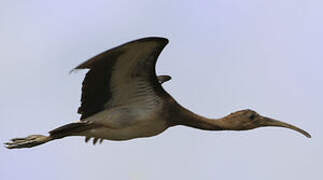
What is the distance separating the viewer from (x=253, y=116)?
24.8 meters

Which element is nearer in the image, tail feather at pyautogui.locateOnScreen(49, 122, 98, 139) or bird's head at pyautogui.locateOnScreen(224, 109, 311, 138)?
tail feather at pyautogui.locateOnScreen(49, 122, 98, 139)

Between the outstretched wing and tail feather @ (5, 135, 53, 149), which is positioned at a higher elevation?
the outstretched wing

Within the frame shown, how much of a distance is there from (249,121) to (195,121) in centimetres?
164

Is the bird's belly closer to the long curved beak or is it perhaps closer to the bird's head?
the bird's head

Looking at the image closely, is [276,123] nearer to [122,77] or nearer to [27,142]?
[122,77]

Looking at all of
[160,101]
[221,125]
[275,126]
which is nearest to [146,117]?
[160,101]

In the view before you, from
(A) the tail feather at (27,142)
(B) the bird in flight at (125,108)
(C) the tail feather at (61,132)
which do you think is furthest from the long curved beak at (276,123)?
(A) the tail feather at (27,142)

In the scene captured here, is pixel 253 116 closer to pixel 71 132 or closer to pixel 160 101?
pixel 160 101

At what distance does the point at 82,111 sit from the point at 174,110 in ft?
6.91

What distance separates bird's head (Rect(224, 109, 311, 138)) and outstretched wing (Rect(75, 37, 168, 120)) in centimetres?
240

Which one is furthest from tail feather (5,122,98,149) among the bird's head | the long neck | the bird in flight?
the bird's head

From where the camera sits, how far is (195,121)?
23828 millimetres

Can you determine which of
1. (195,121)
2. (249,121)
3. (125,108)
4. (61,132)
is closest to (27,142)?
(61,132)

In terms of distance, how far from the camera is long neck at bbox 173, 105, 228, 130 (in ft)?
76.9
